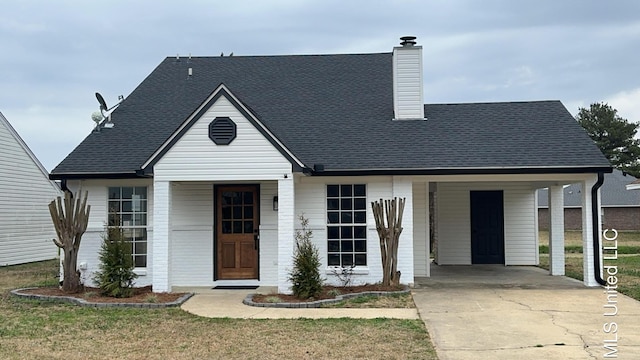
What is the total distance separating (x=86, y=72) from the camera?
56.8 ft

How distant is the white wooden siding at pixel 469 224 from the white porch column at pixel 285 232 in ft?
22.1

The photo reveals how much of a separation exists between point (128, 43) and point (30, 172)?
897 cm

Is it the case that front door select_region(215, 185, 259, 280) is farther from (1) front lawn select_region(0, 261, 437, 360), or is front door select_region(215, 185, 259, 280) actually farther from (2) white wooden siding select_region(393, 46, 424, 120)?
(2) white wooden siding select_region(393, 46, 424, 120)

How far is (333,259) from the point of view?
12977 mm

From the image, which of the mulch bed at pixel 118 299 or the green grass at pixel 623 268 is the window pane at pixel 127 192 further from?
the green grass at pixel 623 268

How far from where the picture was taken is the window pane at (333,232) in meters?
13.0

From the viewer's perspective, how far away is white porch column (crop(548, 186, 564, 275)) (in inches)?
582

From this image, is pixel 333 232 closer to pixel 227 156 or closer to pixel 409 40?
pixel 227 156

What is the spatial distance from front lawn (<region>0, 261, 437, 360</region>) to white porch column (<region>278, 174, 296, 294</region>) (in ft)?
7.46

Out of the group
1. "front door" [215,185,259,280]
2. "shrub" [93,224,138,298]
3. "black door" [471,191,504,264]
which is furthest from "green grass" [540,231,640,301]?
"shrub" [93,224,138,298]

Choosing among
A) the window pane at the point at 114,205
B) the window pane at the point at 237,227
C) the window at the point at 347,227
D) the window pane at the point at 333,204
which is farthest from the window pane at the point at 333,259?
the window pane at the point at 114,205

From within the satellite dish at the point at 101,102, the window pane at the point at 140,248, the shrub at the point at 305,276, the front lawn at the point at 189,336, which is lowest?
the front lawn at the point at 189,336

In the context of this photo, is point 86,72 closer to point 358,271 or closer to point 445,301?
point 358,271

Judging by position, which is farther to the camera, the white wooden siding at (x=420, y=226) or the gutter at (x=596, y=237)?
the white wooden siding at (x=420, y=226)
